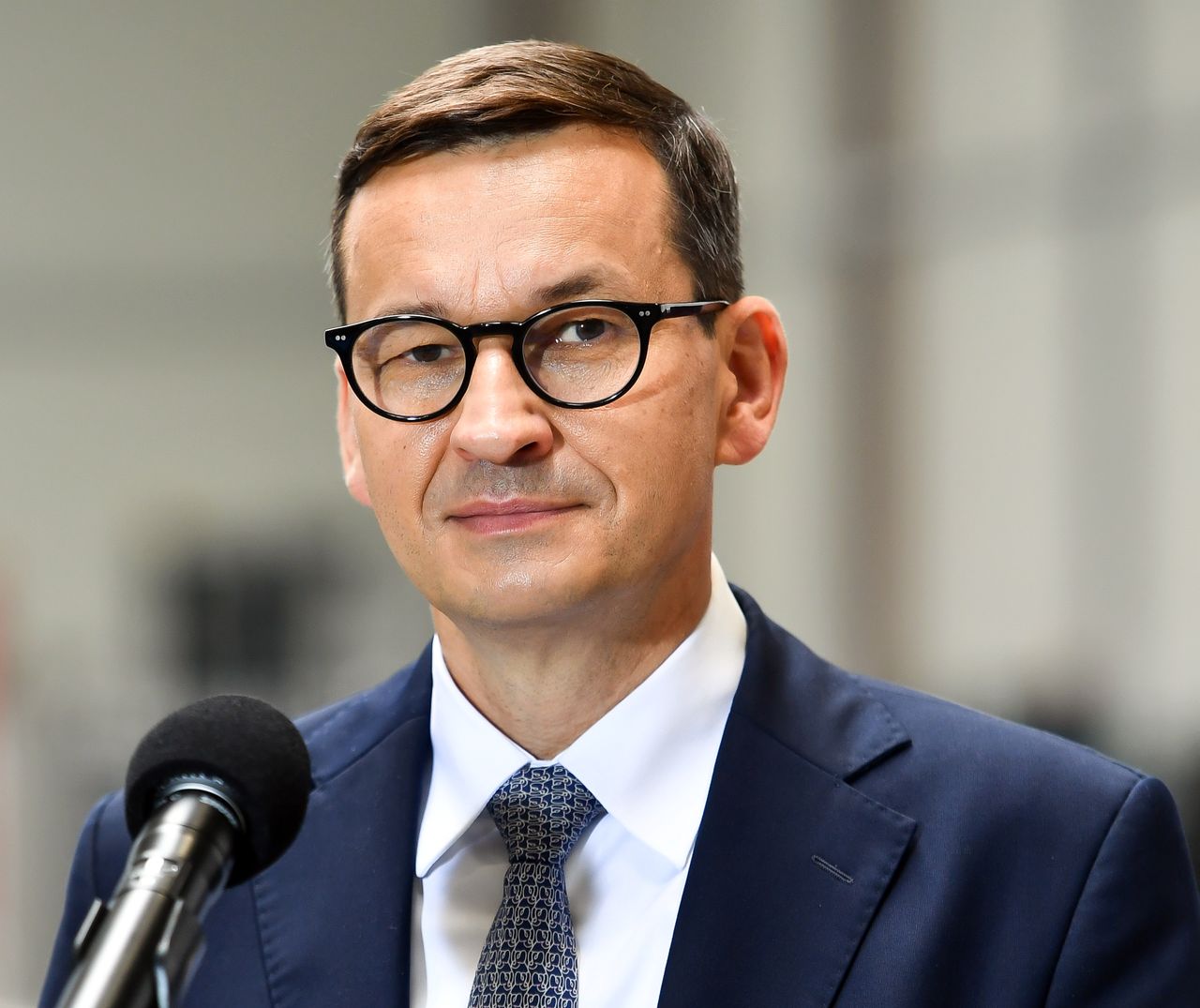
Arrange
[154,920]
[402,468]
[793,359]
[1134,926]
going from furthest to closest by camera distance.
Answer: [793,359], [402,468], [1134,926], [154,920]

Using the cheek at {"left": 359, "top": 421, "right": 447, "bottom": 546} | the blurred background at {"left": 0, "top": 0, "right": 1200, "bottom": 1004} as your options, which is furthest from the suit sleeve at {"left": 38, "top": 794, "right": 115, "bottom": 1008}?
the blurred background at {"left": 0, "top": 0, "right": 1200, "bottom": 1004}

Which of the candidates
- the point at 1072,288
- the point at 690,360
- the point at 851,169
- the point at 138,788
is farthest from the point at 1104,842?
the point at 851,169

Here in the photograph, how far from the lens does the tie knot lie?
4.88ft

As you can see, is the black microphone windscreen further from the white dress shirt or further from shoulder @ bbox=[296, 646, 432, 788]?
shoulder @ bbox=[296, 646, 432, 788]

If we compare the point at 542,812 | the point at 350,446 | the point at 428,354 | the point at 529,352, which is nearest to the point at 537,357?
the point at 529,352

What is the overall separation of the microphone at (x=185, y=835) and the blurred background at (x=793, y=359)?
326cm

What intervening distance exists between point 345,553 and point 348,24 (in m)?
2.09

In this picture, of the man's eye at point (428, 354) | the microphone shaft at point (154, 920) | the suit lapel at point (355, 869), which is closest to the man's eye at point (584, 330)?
the man's eye at point (428, 354)

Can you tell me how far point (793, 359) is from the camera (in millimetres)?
5055

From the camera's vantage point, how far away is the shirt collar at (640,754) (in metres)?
1.49

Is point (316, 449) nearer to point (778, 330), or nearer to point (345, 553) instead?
point (345, 553)

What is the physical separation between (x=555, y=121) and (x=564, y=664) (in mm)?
554

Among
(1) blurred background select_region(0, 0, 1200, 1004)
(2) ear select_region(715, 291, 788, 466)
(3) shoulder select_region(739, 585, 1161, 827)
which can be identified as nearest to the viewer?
(3) shoulder select_region(739, 585, 1161, 827)

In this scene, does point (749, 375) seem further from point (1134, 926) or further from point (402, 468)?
point (1134, 926)
